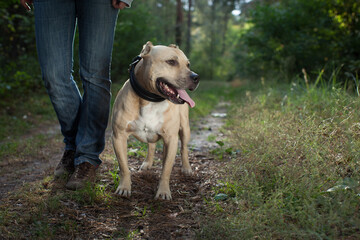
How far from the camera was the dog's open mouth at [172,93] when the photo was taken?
252cm

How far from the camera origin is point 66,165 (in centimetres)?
298

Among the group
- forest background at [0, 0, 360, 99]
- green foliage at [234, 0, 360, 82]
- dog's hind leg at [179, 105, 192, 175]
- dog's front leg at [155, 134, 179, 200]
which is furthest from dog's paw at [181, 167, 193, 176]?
green foliage at [234, 0, 360, 82]

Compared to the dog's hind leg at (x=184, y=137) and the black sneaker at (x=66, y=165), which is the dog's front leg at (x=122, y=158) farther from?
the dog's hind leg at (x=184, y=137)

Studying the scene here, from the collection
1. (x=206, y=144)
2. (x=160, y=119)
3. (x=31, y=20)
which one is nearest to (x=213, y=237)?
(x=160, y=119)

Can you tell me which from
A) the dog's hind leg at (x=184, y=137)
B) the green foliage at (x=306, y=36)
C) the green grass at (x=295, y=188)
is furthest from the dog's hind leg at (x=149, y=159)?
the green foliage at (x=306, y=36)

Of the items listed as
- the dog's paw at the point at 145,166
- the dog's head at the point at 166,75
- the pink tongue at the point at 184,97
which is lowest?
the dog's paw at the point at 145,166

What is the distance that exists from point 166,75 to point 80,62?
2.90 ft

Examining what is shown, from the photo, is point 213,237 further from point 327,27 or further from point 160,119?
point 327,27

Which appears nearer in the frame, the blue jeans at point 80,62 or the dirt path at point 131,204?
the dirt path at point 131,204

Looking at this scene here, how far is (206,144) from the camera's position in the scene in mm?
4500

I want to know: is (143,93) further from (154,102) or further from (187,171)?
(187,171)

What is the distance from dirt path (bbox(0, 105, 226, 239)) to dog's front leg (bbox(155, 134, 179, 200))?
3.2 inches

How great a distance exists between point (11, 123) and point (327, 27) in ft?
26.5

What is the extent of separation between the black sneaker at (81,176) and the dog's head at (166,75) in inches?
37.9
